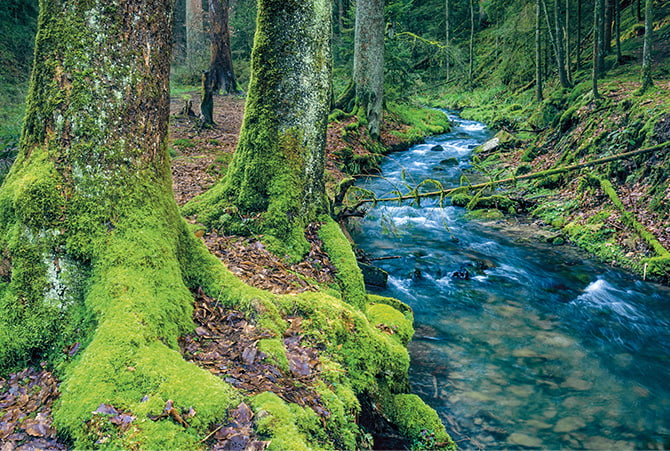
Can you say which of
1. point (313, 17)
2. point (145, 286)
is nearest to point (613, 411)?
point (145, 286)

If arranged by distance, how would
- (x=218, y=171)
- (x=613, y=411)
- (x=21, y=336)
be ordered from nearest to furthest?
(x=21, y=336) → (x=613, y=411) → (x=218, y=171)

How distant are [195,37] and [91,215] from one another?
75.6 ft

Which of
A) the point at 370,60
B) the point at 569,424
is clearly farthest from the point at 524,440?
the point at 370,60

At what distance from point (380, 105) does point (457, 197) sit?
561 cm

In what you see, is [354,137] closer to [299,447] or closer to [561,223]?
[561,223]

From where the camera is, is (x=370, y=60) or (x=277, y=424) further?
(x=370, y=60)

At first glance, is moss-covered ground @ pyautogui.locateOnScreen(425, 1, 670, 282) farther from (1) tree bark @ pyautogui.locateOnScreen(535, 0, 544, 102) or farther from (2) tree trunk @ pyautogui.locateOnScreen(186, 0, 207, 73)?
(2) tree trunk @ pyautogui.locateOnScreen(186, 0, 207, 73)

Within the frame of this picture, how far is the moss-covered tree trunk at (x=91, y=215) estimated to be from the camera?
3.10 m

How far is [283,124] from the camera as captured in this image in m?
5.71

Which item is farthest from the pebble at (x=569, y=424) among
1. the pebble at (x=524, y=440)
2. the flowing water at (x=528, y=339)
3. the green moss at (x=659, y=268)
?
the green moss at (x=659, y=268)

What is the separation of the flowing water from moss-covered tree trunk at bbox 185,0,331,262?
2.00 metres

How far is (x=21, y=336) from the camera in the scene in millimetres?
3133

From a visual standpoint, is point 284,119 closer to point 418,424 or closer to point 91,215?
point 91,215

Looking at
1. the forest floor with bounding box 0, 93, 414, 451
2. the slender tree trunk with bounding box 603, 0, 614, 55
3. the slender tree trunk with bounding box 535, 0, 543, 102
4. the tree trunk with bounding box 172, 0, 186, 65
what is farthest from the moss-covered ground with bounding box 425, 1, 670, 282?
the tree trunk with bounding box 172, 0, 186, 65
